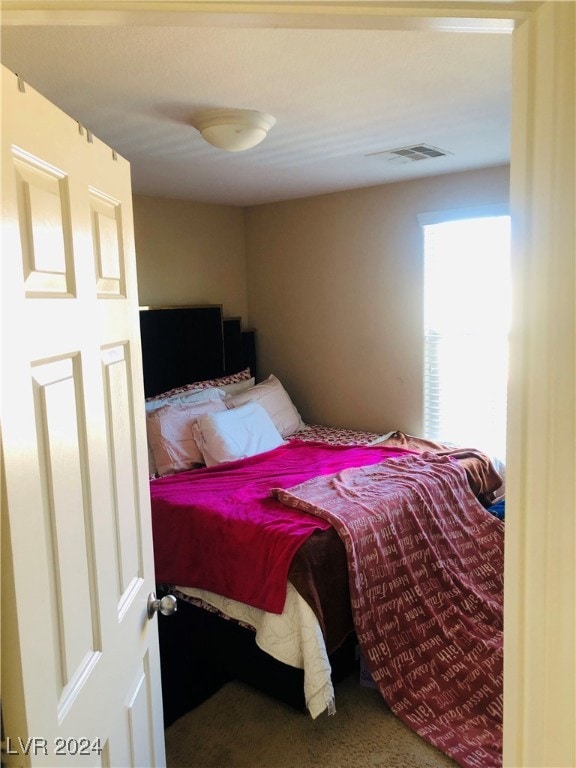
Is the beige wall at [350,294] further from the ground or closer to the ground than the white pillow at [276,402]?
further from the ground

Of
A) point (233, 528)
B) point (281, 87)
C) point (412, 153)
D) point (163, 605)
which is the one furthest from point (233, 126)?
point (163, 605)

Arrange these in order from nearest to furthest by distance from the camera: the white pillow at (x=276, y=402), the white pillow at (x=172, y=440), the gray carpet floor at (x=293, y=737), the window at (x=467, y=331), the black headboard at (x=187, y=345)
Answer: the gray carpet floor at (x=293, y=737) < the white pillow at (x=172, y=440) < the window at (x=467, y=331) < the black headboard at (x=187, y=345) < the white pillow at (x=276, y=402)

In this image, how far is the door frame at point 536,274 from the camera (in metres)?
0.83

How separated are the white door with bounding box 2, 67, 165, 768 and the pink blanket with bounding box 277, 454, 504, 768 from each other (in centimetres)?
118

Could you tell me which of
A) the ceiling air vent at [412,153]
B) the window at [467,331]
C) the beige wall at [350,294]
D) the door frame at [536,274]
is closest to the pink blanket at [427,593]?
the window at [467,331]

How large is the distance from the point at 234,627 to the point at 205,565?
0.29m

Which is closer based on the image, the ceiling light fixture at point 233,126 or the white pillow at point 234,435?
the ceiling light fixture at point 233,126

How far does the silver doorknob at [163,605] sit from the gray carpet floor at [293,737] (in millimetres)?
1062

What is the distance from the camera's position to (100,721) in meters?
1.13

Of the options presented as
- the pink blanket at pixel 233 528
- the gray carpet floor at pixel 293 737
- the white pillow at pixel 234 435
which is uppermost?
the white pillow at pixel 234 435

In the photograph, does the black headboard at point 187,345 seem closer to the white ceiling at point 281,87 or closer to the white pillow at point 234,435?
the white pillow at point 234,435

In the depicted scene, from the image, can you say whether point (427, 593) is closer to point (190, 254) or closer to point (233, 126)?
point (233, 126)

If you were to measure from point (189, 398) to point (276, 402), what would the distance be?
0.61m

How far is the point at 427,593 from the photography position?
270cm
